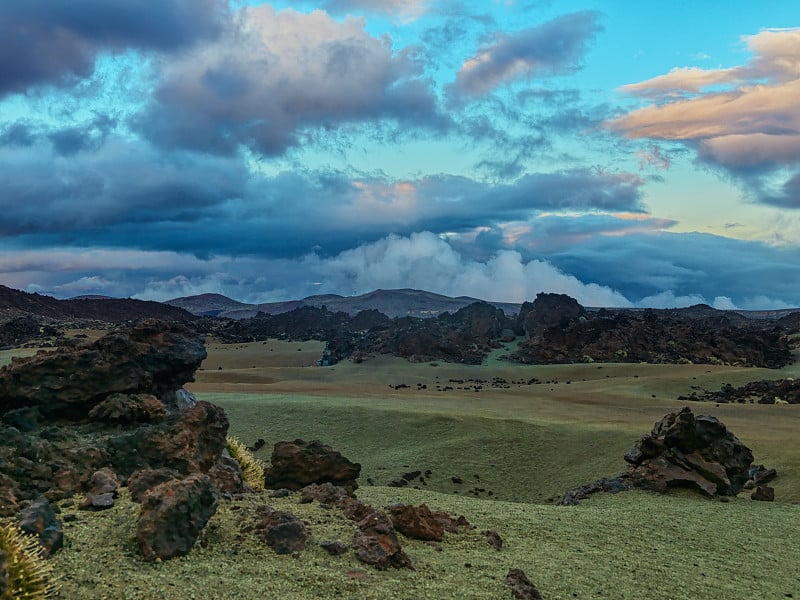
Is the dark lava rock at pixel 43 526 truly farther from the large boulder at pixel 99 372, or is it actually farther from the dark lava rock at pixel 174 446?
the large boulder at pixel 99 372

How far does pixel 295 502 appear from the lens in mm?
9258

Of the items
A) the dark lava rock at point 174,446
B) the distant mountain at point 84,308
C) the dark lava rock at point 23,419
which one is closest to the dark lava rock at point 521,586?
the dark lava rock at point 174,446

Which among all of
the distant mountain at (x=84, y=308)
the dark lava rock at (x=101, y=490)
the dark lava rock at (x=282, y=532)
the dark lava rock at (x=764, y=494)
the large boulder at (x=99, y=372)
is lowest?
the dark lava rock at (x=764, y=494)

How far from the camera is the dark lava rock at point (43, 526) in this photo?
6.23m

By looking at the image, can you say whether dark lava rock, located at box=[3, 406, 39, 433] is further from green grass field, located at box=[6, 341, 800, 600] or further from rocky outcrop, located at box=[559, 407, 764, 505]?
rocky outcrop, located at box=[559, 407, 764, 505]

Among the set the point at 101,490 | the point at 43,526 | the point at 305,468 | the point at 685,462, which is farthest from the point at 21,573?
the point at 685,462

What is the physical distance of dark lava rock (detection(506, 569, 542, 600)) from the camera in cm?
682

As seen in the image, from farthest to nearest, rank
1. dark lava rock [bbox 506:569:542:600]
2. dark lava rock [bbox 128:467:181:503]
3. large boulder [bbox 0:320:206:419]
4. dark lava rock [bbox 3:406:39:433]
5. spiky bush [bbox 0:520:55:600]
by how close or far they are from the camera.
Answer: large boulder [bbox 0:320:206:419], dark lava rock [bbox 3:406:39:433], dark lava rock [bbox 128:467:181:503], dark lava rock [bbox 506:569:542:600], spiky bush [bbox 0:520:55:600]

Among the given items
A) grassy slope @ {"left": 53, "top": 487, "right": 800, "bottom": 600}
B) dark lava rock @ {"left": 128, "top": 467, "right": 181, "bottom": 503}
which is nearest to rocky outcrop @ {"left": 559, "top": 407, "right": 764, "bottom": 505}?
grassy slope @ {"left": 53, "top": 487, "right": 800, "bottom": 600}

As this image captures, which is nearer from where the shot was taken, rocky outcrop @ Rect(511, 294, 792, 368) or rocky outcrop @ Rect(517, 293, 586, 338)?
rocky outcrop @ Rect(511, 294, 792, 368)

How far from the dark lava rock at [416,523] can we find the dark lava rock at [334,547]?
4.48ft

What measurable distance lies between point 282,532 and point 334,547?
1.98 feet

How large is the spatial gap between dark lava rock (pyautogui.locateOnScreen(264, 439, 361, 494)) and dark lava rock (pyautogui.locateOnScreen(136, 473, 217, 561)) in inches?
193

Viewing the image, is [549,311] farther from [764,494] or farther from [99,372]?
[99,372]
